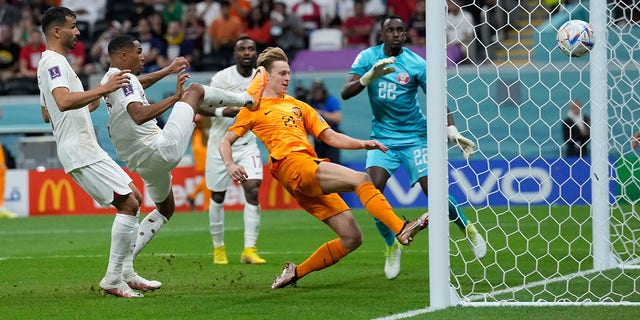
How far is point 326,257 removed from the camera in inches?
330

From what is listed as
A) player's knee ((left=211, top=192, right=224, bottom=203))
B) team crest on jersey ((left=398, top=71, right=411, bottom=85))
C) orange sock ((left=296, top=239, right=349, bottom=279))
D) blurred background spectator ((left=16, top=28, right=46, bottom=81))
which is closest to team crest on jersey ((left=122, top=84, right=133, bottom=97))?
orange sock ((left=296, top=239, right=349, bottom=279))

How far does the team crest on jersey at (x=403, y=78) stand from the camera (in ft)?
32.1

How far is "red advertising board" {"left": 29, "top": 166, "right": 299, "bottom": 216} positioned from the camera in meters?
18.9

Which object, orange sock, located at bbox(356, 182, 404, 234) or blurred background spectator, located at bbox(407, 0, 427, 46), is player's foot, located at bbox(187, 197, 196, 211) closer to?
blurred background spectator, located at bbox(407, 0, 427, 46)

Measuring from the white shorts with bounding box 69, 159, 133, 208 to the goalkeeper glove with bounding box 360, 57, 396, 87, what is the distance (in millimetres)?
2173

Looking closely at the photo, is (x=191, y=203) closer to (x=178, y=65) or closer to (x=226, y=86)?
(x=226, y=86)

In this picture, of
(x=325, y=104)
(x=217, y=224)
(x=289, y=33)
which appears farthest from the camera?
(x=289, y=33)

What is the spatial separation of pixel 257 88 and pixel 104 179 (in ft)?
4.62

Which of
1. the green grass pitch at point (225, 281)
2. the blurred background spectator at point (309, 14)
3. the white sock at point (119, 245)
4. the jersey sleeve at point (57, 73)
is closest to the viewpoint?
the green grass pitch at point (225, 281)

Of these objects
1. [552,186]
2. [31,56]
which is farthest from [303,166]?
[31,56]

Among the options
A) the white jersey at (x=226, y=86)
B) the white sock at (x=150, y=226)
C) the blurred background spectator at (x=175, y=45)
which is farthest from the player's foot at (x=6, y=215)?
the white sock at (x=150, y=226)

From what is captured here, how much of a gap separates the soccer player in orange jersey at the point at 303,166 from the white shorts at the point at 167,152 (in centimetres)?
41

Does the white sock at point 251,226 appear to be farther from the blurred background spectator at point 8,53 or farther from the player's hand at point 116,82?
the blurred background spectator at point 8,53

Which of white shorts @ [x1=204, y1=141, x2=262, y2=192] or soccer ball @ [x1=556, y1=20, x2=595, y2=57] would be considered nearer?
soccer ball @ [x1=556, y1=20, x2=595, y2=57]
